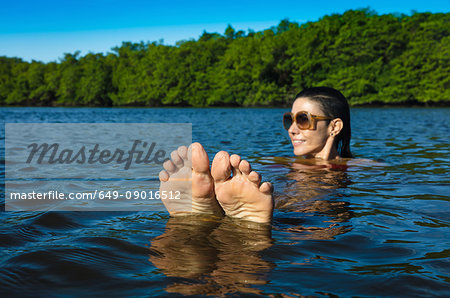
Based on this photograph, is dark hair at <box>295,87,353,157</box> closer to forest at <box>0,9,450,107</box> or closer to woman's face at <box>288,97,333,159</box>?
woman's face at <box>288,97,333,159</box>

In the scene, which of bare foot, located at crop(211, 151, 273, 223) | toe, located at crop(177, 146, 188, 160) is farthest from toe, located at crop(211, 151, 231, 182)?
toe, located at crop(177, 146, 188, 160)

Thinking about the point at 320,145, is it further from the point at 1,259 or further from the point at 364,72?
the point at 364,72

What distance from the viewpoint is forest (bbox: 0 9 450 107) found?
44.0 meters

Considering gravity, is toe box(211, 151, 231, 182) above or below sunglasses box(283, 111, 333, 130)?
below

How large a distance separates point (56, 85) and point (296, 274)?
267ft

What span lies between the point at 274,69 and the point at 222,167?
52.3 m

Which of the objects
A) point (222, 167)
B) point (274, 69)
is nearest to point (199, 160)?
point (222, 167)

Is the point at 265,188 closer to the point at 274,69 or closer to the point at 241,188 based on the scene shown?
the point at 241,188

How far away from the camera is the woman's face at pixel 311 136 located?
443 centimetres

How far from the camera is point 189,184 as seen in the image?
246 centimetres

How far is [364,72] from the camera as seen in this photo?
45.2 m

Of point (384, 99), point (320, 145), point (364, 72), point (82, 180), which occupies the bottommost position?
point (82, 180)

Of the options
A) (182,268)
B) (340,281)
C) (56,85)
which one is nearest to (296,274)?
(340,281)

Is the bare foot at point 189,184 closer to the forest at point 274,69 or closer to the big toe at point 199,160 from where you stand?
the big toe at point 199,160
